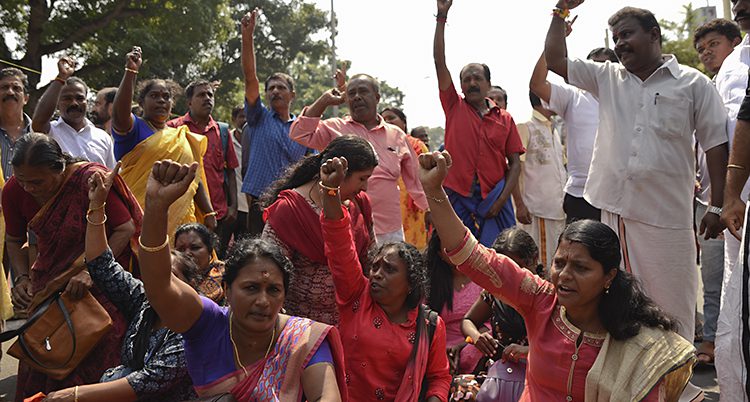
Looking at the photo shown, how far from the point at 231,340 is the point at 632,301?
154 cm

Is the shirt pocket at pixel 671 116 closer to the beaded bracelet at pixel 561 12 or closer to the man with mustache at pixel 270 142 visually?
the beaded bracelet at pixel 561 12

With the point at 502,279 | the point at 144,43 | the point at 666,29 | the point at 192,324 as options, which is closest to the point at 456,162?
the point at 502,279

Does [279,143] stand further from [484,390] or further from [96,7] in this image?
[96,7]

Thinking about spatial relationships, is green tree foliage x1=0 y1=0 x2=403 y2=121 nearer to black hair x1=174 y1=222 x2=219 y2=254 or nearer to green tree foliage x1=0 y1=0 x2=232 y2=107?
green tree foliage x1=0 y1=0 x2=232 y2=107

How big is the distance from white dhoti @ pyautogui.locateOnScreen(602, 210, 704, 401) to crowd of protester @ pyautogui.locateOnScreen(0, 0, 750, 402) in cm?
1

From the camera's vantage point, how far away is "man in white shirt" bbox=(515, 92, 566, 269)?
6504 millimetres

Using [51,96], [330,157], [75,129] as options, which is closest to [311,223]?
[330,157]

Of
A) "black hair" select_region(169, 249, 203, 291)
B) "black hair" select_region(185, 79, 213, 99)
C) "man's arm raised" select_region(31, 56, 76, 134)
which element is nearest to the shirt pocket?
"black hair" select_region(169, 249, 203, 291)

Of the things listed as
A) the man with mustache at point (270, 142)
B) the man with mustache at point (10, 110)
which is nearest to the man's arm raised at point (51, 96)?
the man with mustache at point (10, 110)

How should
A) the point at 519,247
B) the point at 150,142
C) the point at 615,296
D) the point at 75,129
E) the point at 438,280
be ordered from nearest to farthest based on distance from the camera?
the point at 615,296, the point at 519,247, the point at 438,280, the point at 150,142, the point at 75,129

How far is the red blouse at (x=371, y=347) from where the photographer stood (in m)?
3.46

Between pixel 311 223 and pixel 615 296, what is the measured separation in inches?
61.7

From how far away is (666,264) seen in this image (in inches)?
151

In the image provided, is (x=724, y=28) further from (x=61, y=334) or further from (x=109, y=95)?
(x=109, y=95)
